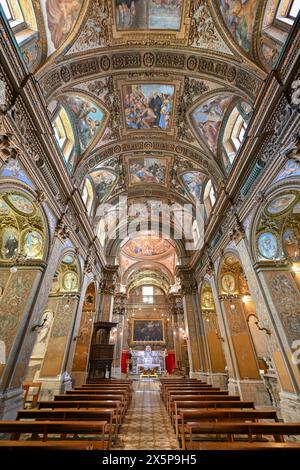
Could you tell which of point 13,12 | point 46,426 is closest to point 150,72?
point 13,12

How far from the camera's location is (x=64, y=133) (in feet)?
31.3

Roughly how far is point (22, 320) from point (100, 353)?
9318mm

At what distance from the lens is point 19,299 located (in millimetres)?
6754

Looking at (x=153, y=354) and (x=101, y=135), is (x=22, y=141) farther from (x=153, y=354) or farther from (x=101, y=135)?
(x=153, y=354)

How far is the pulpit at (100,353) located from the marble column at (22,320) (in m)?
8.15

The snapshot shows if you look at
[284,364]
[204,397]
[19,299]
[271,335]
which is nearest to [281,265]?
[271,335]

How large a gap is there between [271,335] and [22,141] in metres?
9.20

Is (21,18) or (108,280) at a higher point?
(21,18)

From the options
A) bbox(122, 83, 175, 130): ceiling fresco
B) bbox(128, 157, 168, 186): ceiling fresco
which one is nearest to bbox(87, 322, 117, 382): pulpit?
bbox(128, 157, 168, 186): ceiling fresco

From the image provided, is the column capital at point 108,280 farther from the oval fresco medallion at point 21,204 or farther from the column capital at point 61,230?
the oval fresco medallion at point 21,204

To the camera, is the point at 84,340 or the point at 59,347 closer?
the point at 59,347

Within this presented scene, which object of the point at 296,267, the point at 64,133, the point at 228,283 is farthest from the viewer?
the point at 228,283

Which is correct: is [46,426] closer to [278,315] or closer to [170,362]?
[278,315]

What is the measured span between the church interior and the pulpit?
222 millimetres
